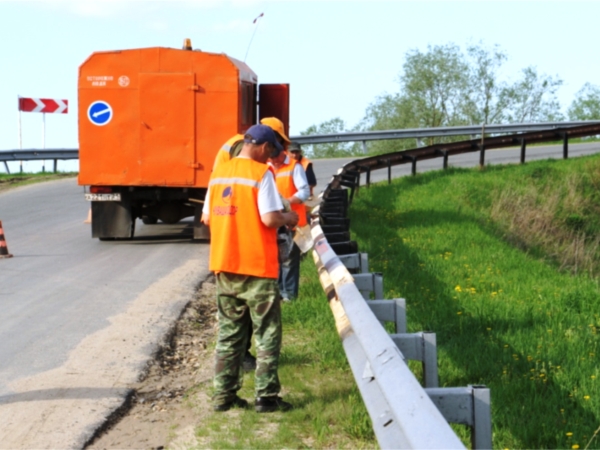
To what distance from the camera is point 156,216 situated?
17.6 m

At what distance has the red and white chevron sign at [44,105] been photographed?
31.2 m

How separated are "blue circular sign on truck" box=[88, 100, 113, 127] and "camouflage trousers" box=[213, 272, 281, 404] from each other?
10415 millimetres


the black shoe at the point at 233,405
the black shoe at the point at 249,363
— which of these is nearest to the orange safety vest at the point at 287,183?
the black shoe at the point at 249,363

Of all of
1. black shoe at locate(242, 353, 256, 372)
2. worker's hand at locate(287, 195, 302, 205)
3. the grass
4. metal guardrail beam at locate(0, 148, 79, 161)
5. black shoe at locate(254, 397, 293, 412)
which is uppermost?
worker's hand at locate(287, 195, 302, 205)

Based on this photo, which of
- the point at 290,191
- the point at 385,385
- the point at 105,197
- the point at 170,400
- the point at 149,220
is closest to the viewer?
the point at 385,385

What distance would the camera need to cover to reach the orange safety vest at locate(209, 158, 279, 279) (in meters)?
6.24

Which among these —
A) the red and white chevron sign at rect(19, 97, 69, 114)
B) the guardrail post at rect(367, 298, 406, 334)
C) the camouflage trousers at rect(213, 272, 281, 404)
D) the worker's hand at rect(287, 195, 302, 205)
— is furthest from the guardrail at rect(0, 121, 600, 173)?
the guardrail post at rect(367, 298, 406, 334)

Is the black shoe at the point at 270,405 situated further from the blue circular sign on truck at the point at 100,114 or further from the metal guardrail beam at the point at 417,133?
the metal guardrail beam at the point at 417,133

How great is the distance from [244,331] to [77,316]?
3.51m

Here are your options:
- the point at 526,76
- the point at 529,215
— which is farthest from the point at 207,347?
the point at 526,76

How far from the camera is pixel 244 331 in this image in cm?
643

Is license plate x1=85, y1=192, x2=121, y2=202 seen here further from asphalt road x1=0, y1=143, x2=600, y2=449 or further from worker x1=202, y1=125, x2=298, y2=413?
worker x1=202, y1=125, x2=298, y2=413

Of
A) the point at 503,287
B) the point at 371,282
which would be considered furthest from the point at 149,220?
the point at 371,282

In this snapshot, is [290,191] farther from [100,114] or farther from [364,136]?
[364,136]
